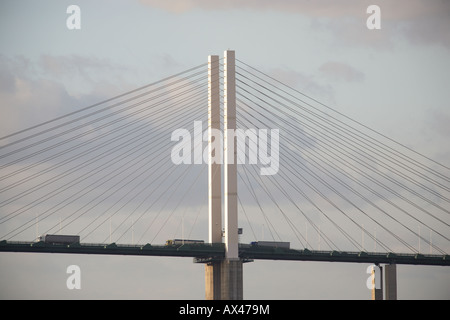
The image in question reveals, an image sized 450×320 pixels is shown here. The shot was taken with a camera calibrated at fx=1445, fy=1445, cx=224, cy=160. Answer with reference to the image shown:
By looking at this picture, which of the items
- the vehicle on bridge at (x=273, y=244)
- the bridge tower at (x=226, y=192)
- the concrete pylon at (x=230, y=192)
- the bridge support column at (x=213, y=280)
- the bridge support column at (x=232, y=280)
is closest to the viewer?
the concrete pylon at (x=230, y=192)

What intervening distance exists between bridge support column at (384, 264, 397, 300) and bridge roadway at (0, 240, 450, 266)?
0.96 metres

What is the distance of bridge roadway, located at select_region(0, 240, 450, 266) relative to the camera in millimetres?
177375

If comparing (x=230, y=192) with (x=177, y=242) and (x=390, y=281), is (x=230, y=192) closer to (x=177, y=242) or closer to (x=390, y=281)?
(x=177, y=242)

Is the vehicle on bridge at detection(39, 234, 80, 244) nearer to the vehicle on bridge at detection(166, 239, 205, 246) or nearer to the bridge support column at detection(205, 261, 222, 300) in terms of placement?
the vehicle on bridge at detection(166, 239, 205, 246)

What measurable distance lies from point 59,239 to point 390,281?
46724 mm

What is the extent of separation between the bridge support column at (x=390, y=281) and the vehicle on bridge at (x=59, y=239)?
141ft

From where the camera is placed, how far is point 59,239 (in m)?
179

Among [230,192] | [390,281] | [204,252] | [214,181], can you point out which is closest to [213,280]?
[204,252]

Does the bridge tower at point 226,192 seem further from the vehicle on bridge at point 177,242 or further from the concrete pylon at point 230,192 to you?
the vehicle on bridge at point 177,242

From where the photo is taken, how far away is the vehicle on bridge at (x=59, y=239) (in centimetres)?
17825

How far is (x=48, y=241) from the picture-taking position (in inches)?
7018

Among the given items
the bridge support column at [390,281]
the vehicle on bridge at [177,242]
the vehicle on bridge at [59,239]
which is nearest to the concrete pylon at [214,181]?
the vehicle on bridge at [177,242]

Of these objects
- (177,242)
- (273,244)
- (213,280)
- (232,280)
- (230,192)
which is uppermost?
(230,192)
